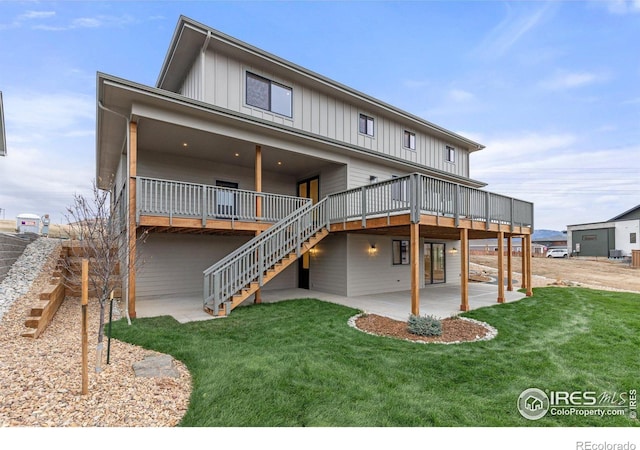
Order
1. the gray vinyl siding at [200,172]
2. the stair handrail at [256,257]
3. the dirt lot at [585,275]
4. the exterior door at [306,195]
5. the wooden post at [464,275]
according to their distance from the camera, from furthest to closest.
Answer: the dirt lot at [585,275] → the exterior door at [306,195] → the gray vinyl siding at [200,172] → the wooden post at [464,275] → the stair handrail at [256,257]

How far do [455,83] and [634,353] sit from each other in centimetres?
1838

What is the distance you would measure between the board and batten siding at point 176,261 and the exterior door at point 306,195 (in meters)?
2.95

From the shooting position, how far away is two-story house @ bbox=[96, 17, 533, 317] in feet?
26.3

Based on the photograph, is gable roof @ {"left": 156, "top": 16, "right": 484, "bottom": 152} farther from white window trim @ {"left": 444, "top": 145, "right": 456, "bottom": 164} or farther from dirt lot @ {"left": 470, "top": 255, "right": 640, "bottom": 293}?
dirt lot @ {"left": 470, "top": 255, "right": 640, "bottom": 293}

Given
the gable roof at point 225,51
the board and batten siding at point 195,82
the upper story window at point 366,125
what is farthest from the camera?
the upper story window at point 366,125

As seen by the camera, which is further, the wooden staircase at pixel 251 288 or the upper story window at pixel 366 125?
the upper story window at pixel 366 125

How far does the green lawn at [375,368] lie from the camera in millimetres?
3162

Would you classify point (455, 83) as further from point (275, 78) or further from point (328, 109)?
point (275, 78)

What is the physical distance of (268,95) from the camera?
1080cm

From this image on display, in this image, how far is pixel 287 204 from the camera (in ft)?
35.1

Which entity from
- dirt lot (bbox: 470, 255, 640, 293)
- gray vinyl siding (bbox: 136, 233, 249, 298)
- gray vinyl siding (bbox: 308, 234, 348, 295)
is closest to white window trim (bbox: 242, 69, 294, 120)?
gray vinyl siding (bbox: 308, 234, 348, 295)

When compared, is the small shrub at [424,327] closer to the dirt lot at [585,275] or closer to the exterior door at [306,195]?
the exterior door at [306,195]

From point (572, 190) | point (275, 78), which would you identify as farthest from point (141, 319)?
point (572, 190)

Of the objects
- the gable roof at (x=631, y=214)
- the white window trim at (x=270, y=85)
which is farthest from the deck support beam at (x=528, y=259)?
the gable roof at (x=631, y=214)
